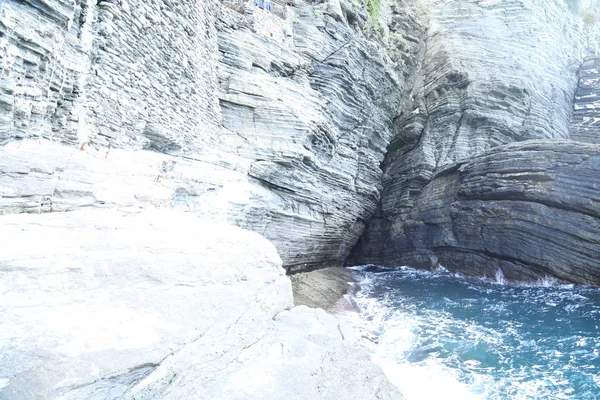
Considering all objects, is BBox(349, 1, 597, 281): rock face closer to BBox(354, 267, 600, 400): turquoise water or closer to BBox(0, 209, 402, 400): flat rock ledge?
BBox(354, 267, 600, 400): turquoise water

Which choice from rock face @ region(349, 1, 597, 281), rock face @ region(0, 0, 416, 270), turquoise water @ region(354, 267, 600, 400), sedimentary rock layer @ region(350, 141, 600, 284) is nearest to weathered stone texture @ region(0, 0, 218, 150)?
rock face @ region(0, 0, 416, 270)

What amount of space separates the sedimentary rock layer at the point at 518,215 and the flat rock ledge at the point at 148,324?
1402 centimetres

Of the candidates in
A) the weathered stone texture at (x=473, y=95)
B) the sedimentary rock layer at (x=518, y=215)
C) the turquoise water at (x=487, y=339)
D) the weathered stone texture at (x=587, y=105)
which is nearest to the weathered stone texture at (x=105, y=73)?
the turquoise water at (x=487, y=339)

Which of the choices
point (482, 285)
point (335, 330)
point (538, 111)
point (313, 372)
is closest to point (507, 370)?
point (335, 330)

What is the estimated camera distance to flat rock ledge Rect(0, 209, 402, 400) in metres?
3.02

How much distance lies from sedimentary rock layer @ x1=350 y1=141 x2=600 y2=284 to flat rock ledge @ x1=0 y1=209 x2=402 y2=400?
14.0 m

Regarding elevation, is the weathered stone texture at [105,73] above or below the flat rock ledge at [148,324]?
above

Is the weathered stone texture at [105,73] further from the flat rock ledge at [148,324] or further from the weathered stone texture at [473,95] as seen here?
the weathered stone texture at [473,95]

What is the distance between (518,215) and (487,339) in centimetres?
949

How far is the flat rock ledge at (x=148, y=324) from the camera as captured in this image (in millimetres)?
3024

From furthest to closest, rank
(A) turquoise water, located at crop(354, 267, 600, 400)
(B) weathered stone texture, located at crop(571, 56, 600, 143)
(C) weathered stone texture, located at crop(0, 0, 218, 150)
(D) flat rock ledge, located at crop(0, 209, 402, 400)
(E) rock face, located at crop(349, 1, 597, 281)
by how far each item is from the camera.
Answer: (B) weathered stone texture, located at crop(571, 56, 600, 143) < (E) rock face, located at crop(349, 1, 597, 281) < (A) turquoise water, located at crop(354, 267, 600, 400) < (C) weathered stone texture, located at crop(0, 0, 218, 150) < (D) flat rock ledge, located at crop(0, 209, 402, 400)

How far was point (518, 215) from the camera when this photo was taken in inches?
628

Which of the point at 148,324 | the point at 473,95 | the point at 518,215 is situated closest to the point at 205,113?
the point at 148,324

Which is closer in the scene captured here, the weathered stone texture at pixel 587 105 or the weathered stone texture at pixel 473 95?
the weathered stone texture at pixel 473 95
